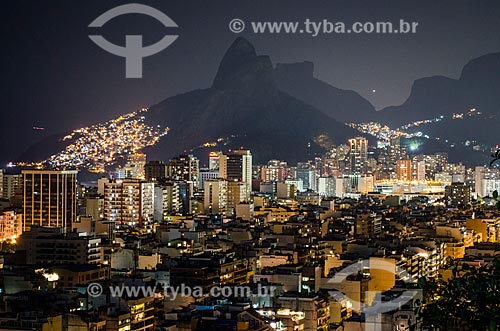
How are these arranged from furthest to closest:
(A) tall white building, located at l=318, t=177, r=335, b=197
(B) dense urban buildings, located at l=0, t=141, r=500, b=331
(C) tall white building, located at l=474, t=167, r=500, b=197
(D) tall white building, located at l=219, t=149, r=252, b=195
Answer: (A) tall white building, located at l=318, t=177, r=335, b=197 < (C) tall white building, located at l=474, t=167, r=500, b=197 < (D) tall white building, located at l=219, t=149, r=252, b=195 < (B) dense urban buildings, located at l=0, t=141, r=500, b=331

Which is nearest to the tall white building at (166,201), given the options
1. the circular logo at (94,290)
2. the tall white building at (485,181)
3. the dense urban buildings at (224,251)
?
the dense urban buildings at (224,251)

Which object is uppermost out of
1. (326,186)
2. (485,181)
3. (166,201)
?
(485,181)

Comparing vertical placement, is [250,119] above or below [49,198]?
above

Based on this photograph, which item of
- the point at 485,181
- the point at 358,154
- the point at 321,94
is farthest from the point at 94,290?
the point at 321,94

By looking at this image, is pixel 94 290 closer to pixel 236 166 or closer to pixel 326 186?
pixel 236 166

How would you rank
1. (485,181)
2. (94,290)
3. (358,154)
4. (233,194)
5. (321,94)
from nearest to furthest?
(94,290)
(233,194)
(485,181)
(358,154)
(321,94)

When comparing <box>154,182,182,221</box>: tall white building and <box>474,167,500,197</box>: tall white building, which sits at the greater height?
<box>474,167,500,197</box>: tall white building

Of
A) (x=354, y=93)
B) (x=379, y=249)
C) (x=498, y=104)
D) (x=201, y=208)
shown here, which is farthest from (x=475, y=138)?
(x=379, y=249)

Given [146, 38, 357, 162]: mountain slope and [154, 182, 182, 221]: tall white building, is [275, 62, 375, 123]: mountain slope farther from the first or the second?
[154, 182, 182, 221]: tall white building

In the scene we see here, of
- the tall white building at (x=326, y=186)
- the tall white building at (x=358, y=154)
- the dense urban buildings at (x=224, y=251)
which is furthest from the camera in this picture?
the tall white building at (x=358, y=154)

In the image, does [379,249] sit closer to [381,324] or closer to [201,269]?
[201,269]

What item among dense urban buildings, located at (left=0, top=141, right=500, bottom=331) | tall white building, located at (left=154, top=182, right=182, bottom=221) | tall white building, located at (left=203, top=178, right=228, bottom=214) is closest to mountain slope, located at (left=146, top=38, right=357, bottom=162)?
dense urban buildings, located at (left=0, top=141, right=500, bottom=331)

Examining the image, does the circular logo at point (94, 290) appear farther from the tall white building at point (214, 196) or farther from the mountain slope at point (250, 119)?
the mountain slope at point (250, 119)

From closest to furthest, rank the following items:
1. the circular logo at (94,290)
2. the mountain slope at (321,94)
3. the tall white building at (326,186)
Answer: the circular logo at (94,290), the tall white building at (326,186), the mountain slope at (321,94)
